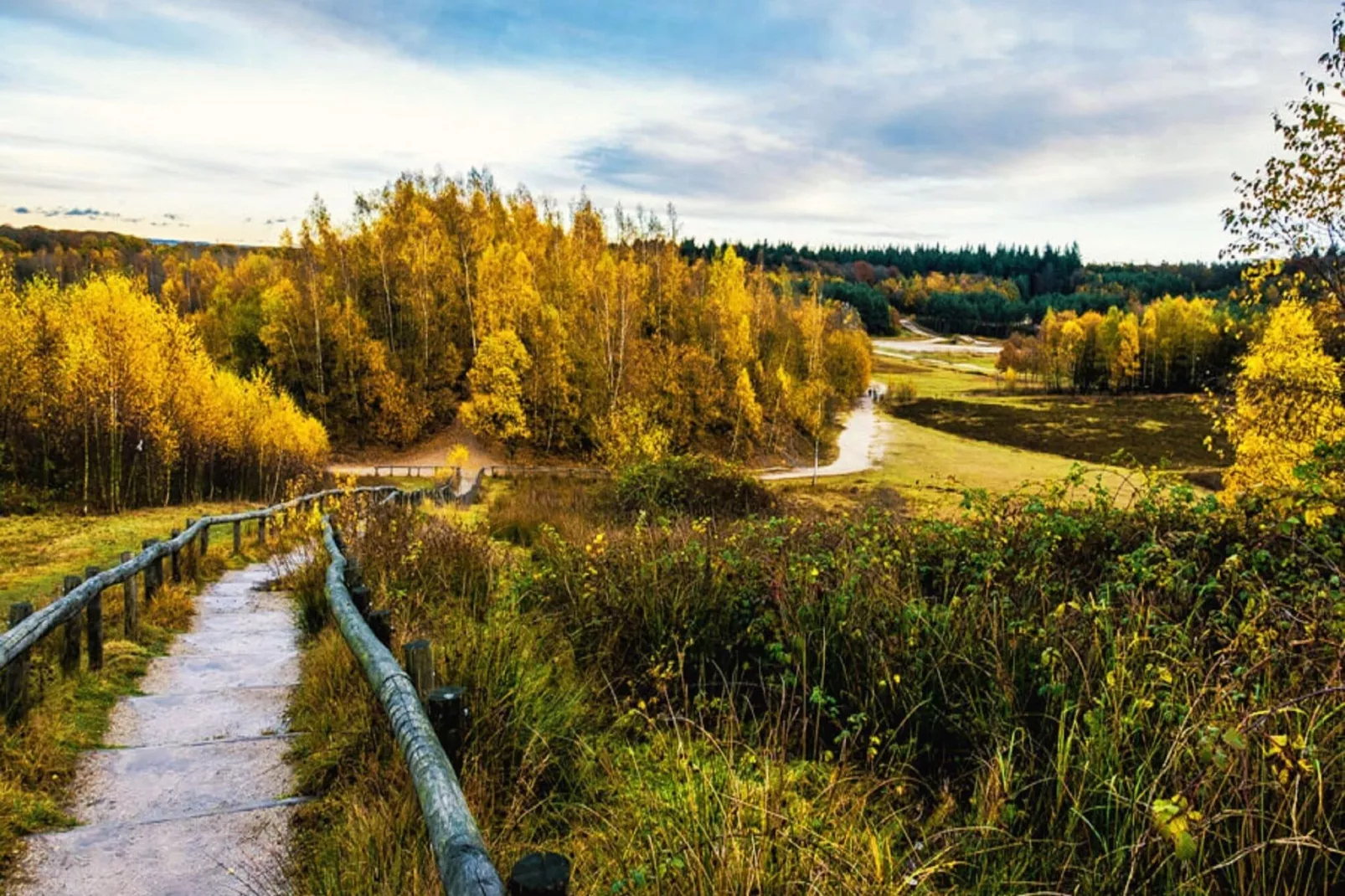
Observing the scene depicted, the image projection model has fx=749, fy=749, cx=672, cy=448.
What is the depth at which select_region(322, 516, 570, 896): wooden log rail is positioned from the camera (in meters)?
1.87

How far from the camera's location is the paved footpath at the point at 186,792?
3096mm

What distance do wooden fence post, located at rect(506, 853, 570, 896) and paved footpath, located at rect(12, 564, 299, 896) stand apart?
5.26 ft

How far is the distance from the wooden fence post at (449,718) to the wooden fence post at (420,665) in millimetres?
244

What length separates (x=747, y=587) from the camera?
5836 millimetres

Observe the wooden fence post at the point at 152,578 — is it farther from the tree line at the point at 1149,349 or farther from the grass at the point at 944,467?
the tree line at the point at 1149,349

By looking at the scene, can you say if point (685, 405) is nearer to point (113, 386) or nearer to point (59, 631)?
point (113, 386)

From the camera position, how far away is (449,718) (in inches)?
126

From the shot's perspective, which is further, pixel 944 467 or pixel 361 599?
pixel 944 467

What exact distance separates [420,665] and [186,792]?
1.60 meters

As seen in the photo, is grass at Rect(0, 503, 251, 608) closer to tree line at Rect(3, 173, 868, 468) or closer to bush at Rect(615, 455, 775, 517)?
bush at Rect(615, 455, 775, 517)

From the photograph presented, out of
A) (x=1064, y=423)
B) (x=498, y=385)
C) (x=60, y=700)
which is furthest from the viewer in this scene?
(x=1064, y=423)

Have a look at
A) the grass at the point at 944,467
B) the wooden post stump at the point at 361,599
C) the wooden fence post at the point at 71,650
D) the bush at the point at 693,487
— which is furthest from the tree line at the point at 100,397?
the grass at the point at 944,467

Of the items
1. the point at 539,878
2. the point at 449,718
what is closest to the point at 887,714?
the point at 449,718

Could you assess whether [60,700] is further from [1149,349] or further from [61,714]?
[1149,349]
